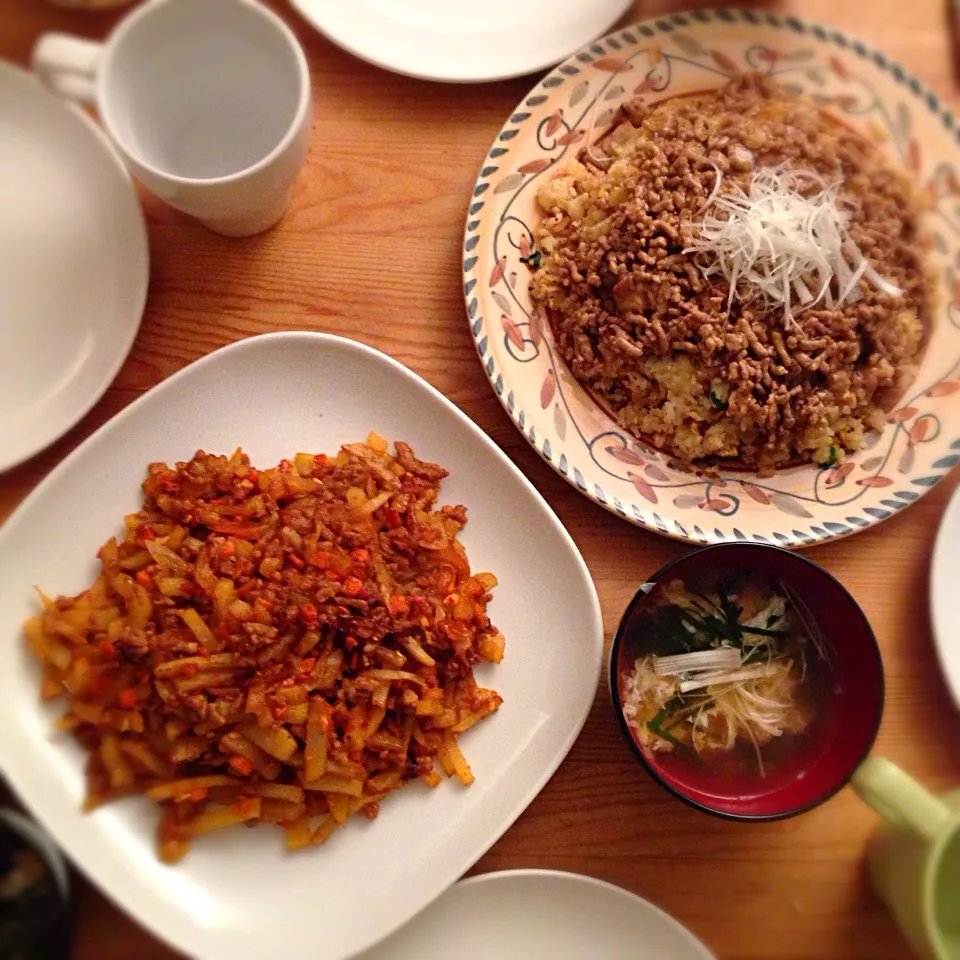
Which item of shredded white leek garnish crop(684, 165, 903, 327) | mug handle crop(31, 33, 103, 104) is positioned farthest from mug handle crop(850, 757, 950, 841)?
mug handle crop(31, 33, 103, 104)

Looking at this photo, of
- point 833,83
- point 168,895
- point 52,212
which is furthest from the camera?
point 833,83

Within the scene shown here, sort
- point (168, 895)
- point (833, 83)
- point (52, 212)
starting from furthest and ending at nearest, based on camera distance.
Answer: point (833, 83) → point (52, 212) → point (168, 895)

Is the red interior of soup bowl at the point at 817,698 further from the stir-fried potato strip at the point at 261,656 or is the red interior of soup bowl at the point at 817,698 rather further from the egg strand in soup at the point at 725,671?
the stir-fried potato strip at the point at 261,656

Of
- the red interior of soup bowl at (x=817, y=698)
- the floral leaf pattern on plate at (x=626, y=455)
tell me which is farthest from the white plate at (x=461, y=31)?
the red interior of soup bowl at (x=817, y=698)

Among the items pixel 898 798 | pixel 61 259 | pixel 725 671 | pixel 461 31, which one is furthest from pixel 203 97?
pixel 898 798

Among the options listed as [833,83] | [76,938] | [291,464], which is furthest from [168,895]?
[833,83]

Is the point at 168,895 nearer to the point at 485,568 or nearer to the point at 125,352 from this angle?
the point at 485,568

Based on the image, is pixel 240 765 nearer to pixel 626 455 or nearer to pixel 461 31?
pixel 626 455

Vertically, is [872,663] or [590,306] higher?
[590,306]
